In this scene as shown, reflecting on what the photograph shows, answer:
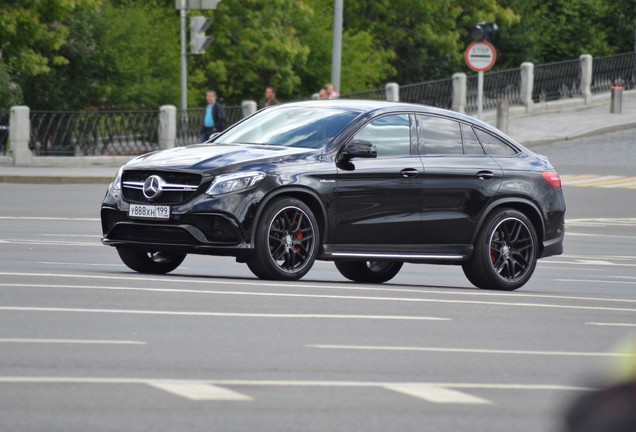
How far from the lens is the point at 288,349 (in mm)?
8773

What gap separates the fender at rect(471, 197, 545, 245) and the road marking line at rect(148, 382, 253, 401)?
693 cm

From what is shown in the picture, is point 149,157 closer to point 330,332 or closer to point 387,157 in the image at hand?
point 387,157

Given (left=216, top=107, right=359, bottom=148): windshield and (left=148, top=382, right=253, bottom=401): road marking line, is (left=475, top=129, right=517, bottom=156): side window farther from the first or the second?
(left=148, top=382, right=253, bottom=401): road marking line

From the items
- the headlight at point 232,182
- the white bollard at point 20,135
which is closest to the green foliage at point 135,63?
the white bollard at point 20,135

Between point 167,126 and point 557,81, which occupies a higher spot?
point 557,81

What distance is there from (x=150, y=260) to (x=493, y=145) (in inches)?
126

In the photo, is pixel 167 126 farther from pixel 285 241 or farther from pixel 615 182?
pixel 285 241

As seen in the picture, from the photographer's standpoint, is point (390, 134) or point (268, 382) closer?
point (268, 382)

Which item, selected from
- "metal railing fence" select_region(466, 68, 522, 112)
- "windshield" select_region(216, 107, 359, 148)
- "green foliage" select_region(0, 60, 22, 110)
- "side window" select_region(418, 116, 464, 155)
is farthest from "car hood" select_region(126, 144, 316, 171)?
"metal railing fence" select_region(466, 68, 522, 112)

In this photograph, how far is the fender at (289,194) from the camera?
12586 millimetres

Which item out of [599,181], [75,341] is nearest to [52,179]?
[599,181]

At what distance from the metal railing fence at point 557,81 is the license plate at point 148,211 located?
42659mm

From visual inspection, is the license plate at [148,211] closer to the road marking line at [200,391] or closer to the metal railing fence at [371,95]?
the road marking line at [200,391]

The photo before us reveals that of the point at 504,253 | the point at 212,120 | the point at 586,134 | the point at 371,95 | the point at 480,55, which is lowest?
the point at 504,253
